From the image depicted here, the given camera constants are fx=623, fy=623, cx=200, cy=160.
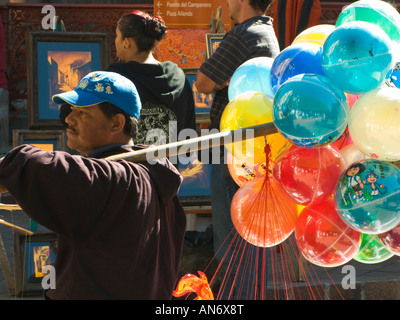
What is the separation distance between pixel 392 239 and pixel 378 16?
0.68 metres

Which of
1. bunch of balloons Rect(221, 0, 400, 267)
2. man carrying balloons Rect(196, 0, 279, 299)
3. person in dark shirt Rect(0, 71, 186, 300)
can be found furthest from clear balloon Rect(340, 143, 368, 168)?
man carrying balloons Rect(196, 0, 279, 299)

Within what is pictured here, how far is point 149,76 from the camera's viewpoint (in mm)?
3301

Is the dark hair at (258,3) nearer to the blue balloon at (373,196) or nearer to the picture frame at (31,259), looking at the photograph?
the blue balloon at (373,196)

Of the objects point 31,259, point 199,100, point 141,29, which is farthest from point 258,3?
point 31,259

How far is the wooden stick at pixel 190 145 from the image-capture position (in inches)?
68.8

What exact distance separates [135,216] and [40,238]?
2.72 metres

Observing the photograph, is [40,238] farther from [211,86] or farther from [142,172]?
[142,172]

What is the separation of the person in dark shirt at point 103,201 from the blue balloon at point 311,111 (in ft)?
1.18

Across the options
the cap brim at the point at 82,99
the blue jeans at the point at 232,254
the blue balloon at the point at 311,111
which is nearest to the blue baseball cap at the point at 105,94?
the cap brim at the point at 82,99

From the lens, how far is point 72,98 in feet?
6.05

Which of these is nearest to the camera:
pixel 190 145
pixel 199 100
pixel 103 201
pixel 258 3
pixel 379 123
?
pixel 103 201

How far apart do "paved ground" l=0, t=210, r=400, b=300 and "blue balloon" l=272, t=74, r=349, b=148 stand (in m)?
2.12

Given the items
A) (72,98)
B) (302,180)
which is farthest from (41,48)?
(302,180)

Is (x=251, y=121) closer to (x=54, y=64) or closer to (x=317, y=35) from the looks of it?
(x=317, y=35)
